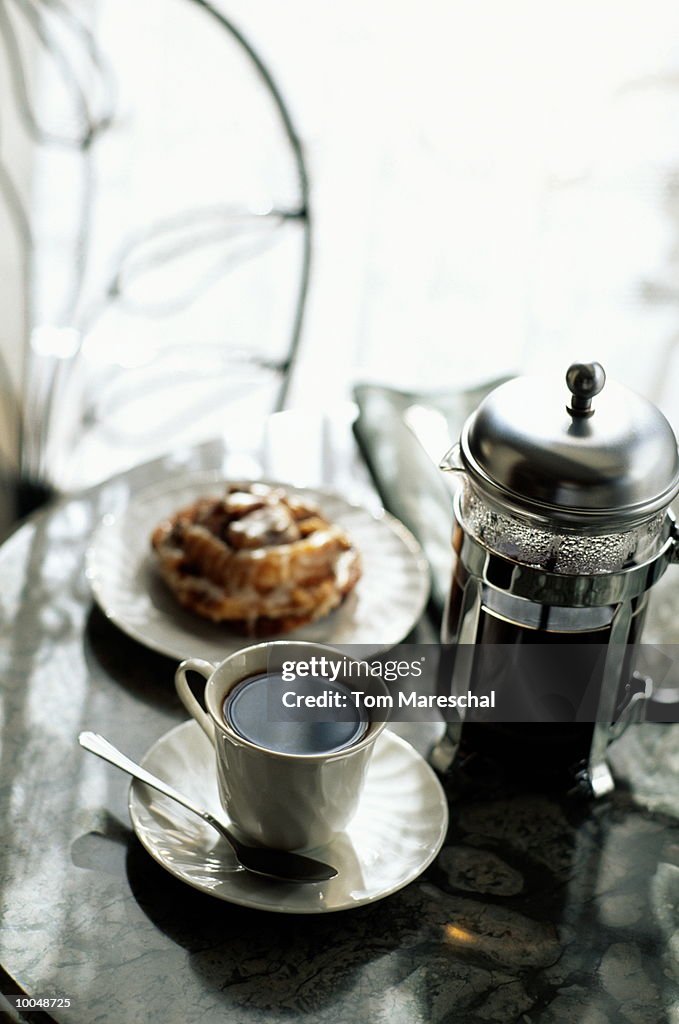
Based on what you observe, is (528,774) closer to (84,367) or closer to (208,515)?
(208,515)

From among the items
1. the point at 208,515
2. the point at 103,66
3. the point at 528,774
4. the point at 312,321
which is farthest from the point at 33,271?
the point at 528,774

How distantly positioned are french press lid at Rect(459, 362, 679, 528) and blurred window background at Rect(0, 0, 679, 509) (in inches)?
35.8

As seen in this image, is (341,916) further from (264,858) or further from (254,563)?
(254,563)

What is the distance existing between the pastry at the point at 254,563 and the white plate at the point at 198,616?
0.02m

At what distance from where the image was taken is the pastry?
0.91 m

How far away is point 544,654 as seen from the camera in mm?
724

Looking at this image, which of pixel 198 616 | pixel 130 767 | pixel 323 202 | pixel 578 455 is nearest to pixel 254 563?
pixel 198 616

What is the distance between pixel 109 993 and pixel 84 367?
1.33 metres

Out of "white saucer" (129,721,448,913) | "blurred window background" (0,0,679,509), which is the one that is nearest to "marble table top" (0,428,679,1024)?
"white saucer" (129,721,448,913)

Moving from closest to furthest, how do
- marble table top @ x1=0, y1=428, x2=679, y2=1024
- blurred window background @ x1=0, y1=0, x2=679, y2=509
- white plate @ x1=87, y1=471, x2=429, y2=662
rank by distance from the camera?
marble table top @ x1=0, y1=428, x2=679, y2=1024 → white plate @ x1=87, y1=471, x2=429, y2=662 → blurred window background @ x1=0, y1=0, x2=679, y2=509

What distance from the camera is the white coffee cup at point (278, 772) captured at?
66cm

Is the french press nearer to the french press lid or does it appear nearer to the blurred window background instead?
the french press lid

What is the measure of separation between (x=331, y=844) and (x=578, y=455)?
295mm

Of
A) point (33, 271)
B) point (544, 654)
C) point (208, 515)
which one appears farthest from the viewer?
point (33, 271)
